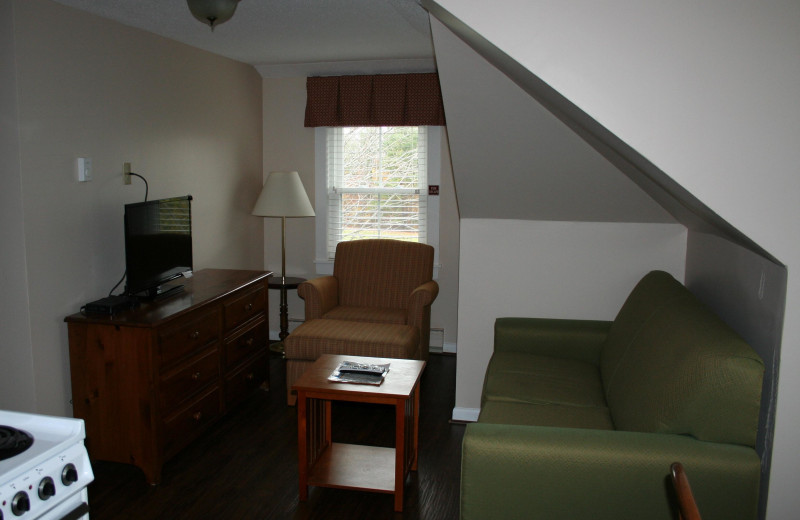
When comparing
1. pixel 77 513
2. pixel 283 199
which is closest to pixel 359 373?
pixel 77 513

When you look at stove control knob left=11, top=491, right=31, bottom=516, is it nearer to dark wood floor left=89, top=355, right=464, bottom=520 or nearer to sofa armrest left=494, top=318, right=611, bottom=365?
dark wood floor left=89, top=355, right=464, bottom=520

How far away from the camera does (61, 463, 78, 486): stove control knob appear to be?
5.39ft

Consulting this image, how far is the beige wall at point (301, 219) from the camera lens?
16.9ft

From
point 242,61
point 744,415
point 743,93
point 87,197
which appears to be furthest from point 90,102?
point 744,415

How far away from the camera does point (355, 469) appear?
3023 millimetres

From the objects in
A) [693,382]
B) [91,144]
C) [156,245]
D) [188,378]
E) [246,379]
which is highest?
[91,144]

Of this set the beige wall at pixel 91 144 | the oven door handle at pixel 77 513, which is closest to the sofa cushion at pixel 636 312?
the oven door handle at pixel 77 513

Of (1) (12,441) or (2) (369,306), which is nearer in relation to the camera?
(1) (12,441)

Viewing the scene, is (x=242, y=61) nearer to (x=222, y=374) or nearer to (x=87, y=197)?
(x=87, y=197)

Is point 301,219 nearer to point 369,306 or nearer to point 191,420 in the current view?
point 369,306

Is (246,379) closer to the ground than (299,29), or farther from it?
closer to the ground

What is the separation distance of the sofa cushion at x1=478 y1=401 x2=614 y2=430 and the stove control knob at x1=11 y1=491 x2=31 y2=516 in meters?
1.69

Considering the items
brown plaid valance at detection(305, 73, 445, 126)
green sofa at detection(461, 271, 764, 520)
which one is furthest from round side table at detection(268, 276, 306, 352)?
green sofa at detection(461, 271, 764, 520)

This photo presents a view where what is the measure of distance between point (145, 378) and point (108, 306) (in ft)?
1.27
